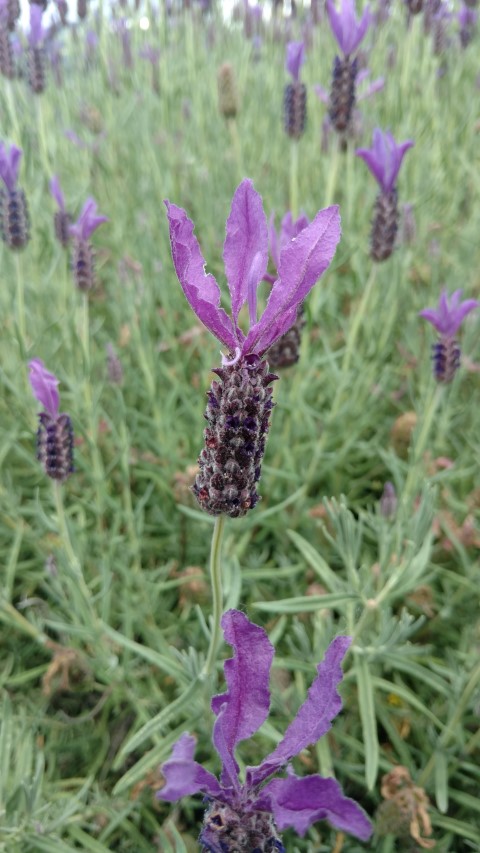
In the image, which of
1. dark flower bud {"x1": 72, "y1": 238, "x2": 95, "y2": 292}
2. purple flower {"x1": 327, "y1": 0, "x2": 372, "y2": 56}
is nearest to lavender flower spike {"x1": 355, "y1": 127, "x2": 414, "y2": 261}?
purple flower {"x1": 327, "y1": 0, "x2": 372, "y2": 56}

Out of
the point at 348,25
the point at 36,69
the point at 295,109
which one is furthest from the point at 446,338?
the point at 36,69

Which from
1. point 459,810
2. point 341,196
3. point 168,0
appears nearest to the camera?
point 459,810

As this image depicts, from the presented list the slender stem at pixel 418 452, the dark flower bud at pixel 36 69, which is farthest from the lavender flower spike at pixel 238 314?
the dark flower bud at pixel 36 69

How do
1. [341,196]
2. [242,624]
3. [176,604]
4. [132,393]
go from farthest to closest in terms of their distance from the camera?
[341,196] → [132,393] → [176,604] → [242,624]

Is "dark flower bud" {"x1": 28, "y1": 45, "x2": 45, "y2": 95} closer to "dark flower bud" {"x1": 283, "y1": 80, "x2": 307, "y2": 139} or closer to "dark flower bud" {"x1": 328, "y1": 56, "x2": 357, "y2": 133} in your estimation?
"dark flower bud" {"x1": 283, "y1": 80, "x2": 307, "y2": 139}

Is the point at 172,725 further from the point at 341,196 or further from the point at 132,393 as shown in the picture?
the point at 341,196

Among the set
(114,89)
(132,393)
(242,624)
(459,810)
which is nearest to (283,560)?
(459,810)

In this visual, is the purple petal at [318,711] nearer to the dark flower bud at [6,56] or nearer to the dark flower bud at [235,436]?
the dark flower bud at [235,436]
